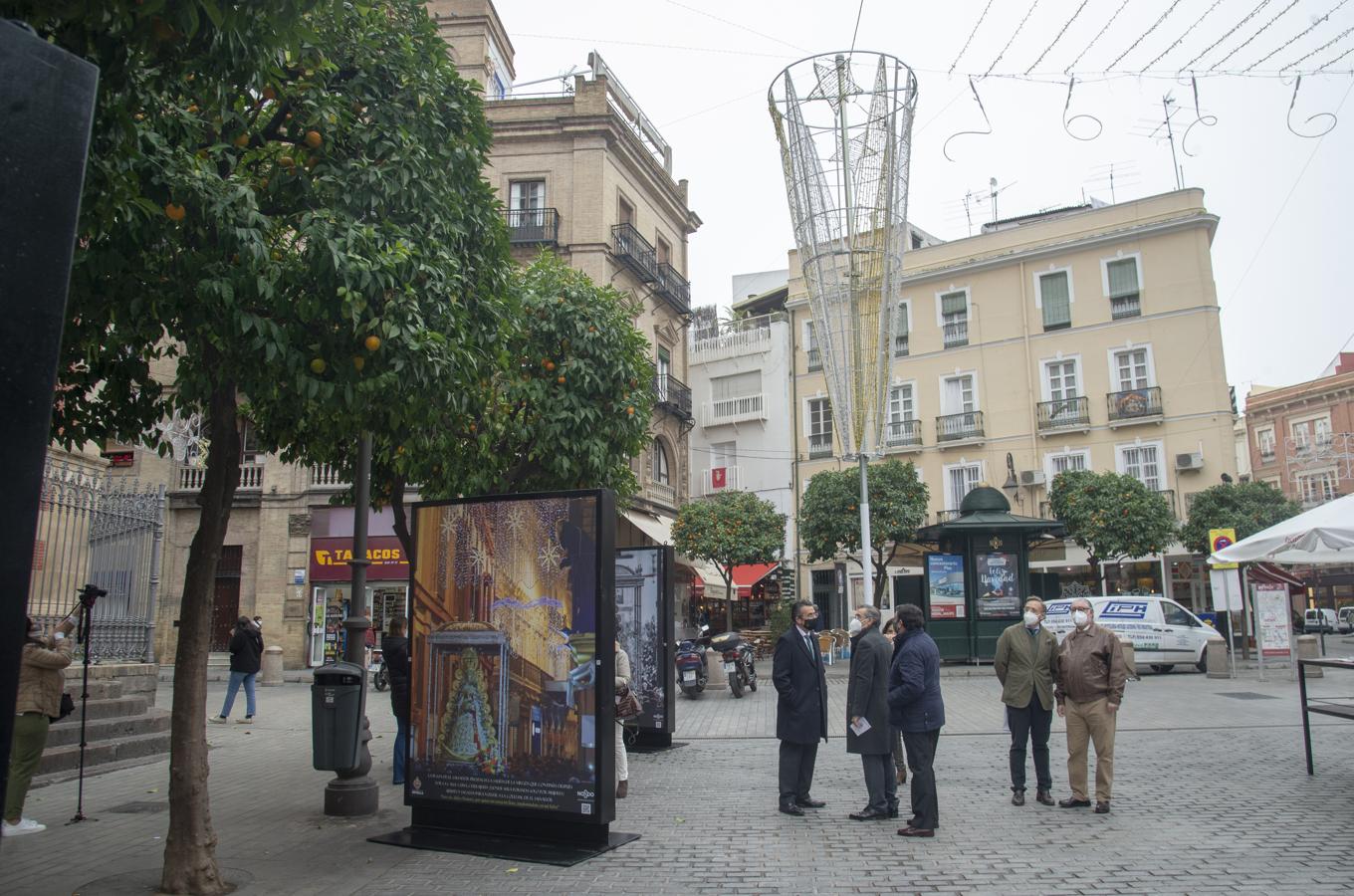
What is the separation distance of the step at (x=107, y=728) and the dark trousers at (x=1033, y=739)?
958 centimetres

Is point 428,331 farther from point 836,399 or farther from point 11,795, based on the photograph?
point 836,399

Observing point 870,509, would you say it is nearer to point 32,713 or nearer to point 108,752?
point 108,752

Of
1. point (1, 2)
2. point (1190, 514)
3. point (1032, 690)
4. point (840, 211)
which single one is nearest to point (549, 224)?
point (840, 211)

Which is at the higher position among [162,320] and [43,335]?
[162,320]

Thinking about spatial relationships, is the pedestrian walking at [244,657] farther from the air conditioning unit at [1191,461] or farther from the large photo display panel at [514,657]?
the air conditioning unit at [1191,461]

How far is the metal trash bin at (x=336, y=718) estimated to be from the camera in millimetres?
7633

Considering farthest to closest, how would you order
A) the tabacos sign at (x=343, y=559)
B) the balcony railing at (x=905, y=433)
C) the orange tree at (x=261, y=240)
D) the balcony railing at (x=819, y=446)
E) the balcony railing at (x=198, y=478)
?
the balcony railing at (x=819, y=446) → the balcony railing at (x=905, y=433) → the balcony railing at (x=198, y=478) → the tabacos sign at (x=343, y=559) → the orange tree at (x=261, y=240)

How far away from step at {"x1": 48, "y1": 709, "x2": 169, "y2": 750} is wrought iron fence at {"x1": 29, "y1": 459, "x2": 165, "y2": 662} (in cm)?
128

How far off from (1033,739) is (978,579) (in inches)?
497

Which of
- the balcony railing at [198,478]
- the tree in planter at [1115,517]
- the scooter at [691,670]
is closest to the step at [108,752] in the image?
the scooter at [691,670]

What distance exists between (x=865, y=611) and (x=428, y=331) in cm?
451

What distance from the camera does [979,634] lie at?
20750 millimetres

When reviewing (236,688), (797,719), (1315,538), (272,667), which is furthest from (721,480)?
(797,719)

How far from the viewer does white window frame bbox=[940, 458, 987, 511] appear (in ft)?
115
